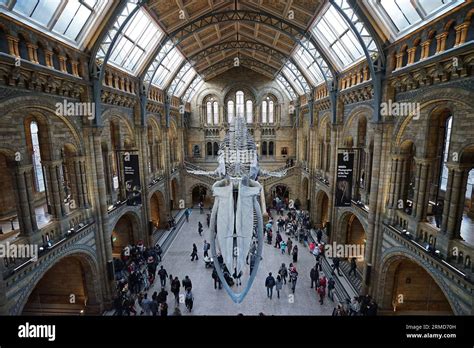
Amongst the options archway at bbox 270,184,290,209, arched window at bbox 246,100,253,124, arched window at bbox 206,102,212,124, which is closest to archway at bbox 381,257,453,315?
archway at bbox 270,184,290,209

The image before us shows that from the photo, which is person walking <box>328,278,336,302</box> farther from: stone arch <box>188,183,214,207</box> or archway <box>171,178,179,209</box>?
archway <box>171,178,179,209</box>

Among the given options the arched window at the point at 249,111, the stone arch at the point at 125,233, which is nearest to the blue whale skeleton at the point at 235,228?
the stone arch at the point at 125,233

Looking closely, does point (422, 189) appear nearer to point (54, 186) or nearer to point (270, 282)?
point (270, 282)

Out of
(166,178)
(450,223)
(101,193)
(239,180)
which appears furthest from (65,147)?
(450,223)

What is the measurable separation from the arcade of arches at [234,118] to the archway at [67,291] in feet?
0.22

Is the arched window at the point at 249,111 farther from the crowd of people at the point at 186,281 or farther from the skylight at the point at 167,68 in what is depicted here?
the crowd of people at the point at 186,281

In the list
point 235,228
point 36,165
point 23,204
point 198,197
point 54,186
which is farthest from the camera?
point 198,197

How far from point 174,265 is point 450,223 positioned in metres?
13.8

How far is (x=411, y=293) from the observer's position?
11.8 meters

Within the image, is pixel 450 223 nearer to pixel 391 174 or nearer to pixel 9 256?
pixel 391 174

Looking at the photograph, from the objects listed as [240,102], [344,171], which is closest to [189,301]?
[344,171]

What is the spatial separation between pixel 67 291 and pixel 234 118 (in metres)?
11.5

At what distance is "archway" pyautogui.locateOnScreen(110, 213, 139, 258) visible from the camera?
17703 millimetres

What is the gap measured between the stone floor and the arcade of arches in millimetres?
564
